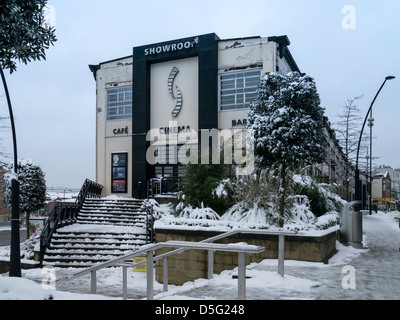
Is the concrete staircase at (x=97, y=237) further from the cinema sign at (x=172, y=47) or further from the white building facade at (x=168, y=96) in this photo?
the cinema sign at (x=172, y=47)

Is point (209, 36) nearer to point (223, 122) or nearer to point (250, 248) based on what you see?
point (223, 122)

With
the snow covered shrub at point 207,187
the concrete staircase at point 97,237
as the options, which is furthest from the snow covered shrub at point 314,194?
the concrete staircase at point 97,237

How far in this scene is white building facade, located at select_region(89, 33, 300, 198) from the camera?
21969 mm

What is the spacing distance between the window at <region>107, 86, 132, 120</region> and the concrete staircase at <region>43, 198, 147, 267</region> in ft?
28.1

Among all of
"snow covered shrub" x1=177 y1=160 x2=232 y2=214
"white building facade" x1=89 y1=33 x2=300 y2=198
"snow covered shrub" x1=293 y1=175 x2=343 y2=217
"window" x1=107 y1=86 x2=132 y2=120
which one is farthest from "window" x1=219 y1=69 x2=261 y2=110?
"snow covered shrub" x1=293 y1=175 x2=343 y2=217

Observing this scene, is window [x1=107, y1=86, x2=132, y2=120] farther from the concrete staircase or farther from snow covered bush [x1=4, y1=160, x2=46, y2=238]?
the concrete staircase

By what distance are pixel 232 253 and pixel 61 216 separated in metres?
10.0

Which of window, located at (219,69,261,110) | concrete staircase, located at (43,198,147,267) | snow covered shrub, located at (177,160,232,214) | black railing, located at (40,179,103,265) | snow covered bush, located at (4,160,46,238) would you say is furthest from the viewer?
window, located at (219,69,261,110)

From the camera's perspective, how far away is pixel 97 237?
51.4 ft

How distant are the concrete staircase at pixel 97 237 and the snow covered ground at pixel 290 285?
3076 millimetres

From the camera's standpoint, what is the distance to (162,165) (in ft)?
80.2

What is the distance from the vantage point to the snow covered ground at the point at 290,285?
5035 millimetres
